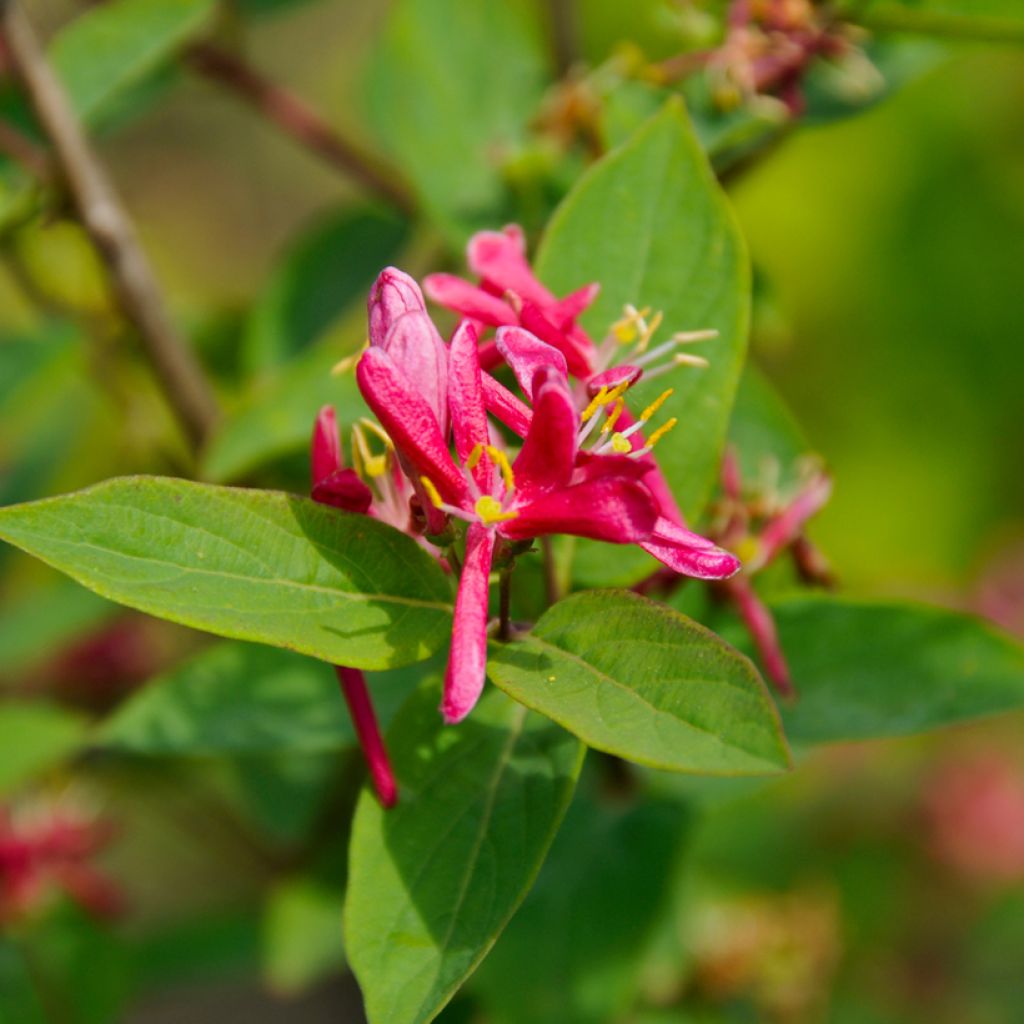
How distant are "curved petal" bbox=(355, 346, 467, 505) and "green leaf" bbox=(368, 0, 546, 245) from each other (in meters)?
0.70

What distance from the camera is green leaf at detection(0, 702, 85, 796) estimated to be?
1.36 metres

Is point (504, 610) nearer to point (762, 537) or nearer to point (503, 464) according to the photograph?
point (503, 464)

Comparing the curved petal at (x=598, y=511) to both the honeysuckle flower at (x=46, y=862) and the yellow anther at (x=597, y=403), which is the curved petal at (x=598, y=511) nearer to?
the yellow anther at (x=597, y=403)

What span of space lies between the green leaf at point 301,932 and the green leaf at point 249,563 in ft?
2.84

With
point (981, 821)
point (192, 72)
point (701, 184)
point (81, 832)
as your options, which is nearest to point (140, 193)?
point (192, 72)

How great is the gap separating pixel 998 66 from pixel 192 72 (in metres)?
2.73

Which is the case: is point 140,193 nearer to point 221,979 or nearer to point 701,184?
point 221,979

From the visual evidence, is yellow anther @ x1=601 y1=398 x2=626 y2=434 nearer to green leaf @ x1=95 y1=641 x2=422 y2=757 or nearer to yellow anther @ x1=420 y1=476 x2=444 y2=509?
yellow anther @ x1=420 y1=476 x2=444 y2=509

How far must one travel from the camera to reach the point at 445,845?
32.0 inches

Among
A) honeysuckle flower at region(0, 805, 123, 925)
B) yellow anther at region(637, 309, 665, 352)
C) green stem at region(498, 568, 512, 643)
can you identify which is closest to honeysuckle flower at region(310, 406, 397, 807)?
green stem at region(498, 568, 512, 643)

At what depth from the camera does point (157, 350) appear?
4.64ft

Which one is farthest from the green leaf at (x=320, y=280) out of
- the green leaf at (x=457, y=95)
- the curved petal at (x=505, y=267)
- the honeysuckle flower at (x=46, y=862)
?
the curved petal at (x=505, y=267)

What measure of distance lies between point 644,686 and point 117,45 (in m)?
1.03

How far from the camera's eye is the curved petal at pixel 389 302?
758 mm
